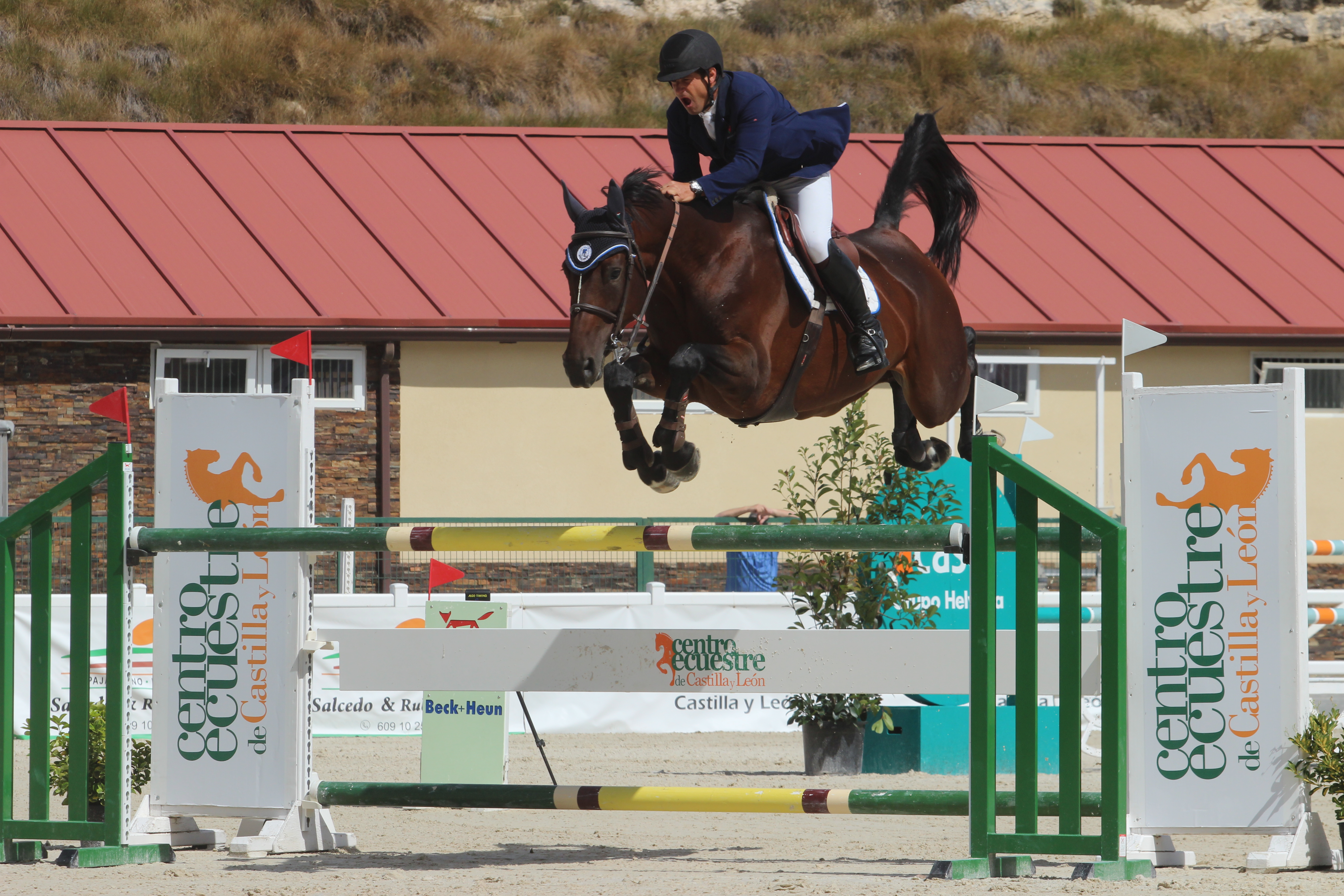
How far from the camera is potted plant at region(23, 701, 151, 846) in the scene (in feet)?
16.1

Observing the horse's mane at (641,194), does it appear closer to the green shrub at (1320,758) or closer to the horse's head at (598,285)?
the horse's head at (598,285)

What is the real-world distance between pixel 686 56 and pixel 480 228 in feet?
28.4

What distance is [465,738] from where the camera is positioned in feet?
21.4

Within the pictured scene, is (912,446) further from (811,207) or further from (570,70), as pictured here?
(570,70)

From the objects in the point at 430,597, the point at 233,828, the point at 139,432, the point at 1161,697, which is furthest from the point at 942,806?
the point at 139,432

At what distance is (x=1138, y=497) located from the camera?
4.12 m

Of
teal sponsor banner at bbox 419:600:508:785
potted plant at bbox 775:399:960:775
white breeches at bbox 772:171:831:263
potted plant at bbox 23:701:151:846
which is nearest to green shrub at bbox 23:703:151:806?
potted plant at bbox 23:701:151:846

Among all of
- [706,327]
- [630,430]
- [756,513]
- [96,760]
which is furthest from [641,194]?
[756,513]

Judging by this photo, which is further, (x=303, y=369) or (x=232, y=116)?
(x=232, y=116)

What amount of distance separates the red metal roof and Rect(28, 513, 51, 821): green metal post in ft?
24.6

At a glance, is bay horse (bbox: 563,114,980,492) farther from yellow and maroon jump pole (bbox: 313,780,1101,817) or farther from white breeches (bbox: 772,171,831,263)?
yellow and maroon jump pole (bbox: 313,780,1101,817)

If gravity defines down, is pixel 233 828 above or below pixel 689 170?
below

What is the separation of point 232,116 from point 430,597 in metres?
14.3

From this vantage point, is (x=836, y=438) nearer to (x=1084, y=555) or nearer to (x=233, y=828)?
(x=233, y=828)
